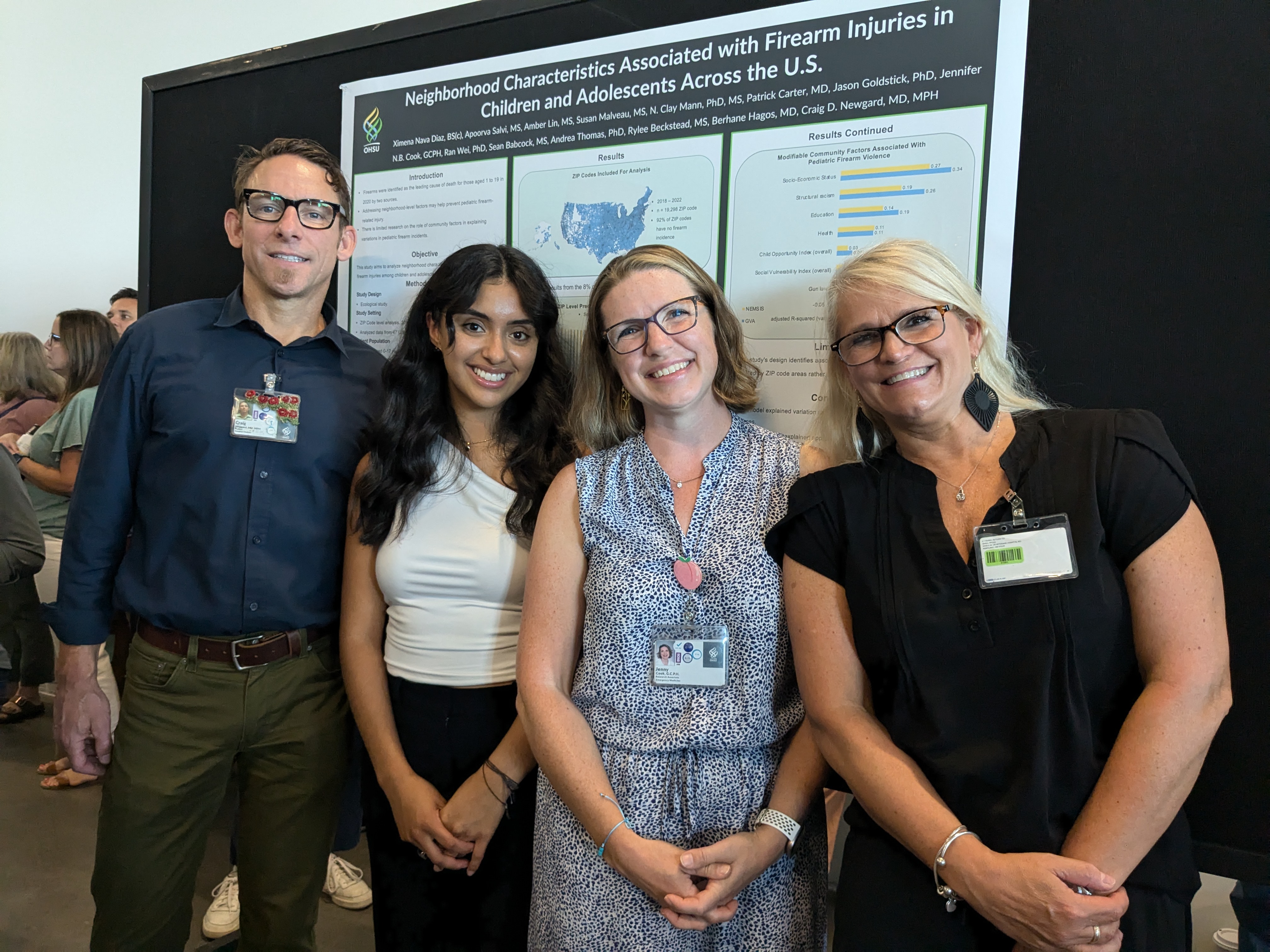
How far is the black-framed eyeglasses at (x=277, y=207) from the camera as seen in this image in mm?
1936

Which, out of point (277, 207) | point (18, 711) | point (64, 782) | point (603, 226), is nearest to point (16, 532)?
point (64, 782)

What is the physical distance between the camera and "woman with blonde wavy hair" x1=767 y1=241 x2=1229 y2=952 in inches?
46.4

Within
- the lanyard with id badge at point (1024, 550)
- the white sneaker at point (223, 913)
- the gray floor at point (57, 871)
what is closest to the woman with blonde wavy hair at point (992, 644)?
the lanyard with id badge at point (1024, 550)

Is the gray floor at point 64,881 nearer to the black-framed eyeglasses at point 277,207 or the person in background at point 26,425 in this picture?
the person in background at point 26,425

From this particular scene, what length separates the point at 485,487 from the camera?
72.4 inches

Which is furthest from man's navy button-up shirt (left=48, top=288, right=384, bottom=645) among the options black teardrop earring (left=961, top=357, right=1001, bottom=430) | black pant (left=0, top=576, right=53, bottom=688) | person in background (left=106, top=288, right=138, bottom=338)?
person in background (left=106, top=288, right=138, bottom=338)

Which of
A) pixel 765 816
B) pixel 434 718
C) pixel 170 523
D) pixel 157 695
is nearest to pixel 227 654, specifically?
pixel 157 695

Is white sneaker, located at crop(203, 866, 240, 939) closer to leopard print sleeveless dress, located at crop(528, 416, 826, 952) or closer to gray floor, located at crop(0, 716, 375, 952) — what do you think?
gray floor, located at crop(0, 716, 375, 952)

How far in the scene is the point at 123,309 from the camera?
4.54 meters

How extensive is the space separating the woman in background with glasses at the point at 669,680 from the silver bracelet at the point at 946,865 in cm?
26

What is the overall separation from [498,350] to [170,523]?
35.1 inches

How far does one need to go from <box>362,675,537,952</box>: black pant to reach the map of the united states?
110 cm

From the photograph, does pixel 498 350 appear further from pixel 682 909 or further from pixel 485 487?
pixel 682 909

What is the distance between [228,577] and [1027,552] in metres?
1.68
